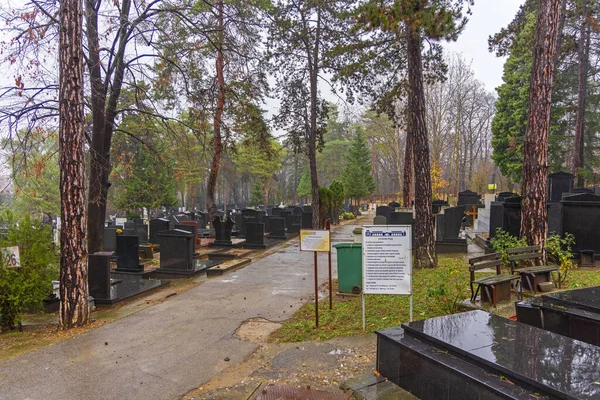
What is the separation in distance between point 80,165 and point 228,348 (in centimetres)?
429

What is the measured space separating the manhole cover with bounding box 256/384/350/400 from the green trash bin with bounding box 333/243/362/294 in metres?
4.19

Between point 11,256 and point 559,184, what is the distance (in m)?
20.6

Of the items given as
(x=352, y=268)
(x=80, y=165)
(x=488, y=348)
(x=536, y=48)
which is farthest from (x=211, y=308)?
(x=536, y=48)

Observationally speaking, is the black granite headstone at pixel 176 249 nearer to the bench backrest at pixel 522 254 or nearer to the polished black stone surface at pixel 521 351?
the bench backrest at pixel 522 254

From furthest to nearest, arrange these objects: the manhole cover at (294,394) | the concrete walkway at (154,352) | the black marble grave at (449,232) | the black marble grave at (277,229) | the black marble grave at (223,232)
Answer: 1. the black marble grave at (277,229)
2. the black marble grave at (223,232)
3. the black marble grave at (449,232)
4. the concrete walkway at (154,352)
5. the manhole cover at (294,394)

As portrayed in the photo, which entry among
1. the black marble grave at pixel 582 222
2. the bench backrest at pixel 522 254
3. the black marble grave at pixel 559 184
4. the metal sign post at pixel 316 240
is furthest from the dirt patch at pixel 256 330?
the black marble grave at pixel 559 184

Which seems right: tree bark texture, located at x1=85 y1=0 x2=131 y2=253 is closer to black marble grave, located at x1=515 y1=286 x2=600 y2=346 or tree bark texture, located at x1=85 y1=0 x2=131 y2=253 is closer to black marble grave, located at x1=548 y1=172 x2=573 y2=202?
black marble grave, located at x1=515 y1=286 x2=600 y2=346

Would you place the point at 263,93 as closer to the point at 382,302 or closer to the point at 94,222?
the point at 94,222

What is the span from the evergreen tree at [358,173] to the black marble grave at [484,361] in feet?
131

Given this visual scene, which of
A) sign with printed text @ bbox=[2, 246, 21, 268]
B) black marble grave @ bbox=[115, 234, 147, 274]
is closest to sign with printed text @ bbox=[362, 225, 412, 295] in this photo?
sign with printed text @ bbox=[2, 246, 21, 268]

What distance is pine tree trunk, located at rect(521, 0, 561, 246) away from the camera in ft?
26.3

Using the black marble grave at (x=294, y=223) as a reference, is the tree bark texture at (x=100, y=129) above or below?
above

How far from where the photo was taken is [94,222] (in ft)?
41.9

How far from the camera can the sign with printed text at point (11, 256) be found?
666 centimetres
